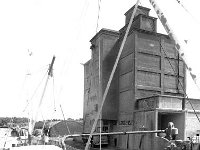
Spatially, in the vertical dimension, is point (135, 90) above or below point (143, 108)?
above

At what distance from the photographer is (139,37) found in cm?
4722

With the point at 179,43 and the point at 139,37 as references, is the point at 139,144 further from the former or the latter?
the point at 179,43

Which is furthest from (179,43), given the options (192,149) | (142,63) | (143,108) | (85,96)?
(85,96)

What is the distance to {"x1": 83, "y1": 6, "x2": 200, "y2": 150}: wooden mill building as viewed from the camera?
1617 inches

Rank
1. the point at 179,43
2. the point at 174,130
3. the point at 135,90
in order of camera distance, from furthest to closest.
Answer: the point at 135,90 < the point at 174,130 < the point at 179,43

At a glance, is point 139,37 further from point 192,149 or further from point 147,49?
point 192,149

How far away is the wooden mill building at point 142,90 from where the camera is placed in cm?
4106

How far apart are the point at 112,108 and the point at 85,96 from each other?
617 inches

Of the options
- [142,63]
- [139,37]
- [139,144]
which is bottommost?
[139,144]

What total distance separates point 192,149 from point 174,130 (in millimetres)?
→ 19808

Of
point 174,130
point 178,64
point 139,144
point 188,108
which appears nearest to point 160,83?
point 178,64

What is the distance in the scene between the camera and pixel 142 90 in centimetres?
4644

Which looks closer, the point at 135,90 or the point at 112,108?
the point at 135,90

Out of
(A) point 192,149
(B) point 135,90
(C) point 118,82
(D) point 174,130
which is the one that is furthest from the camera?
(C) point 118,82
